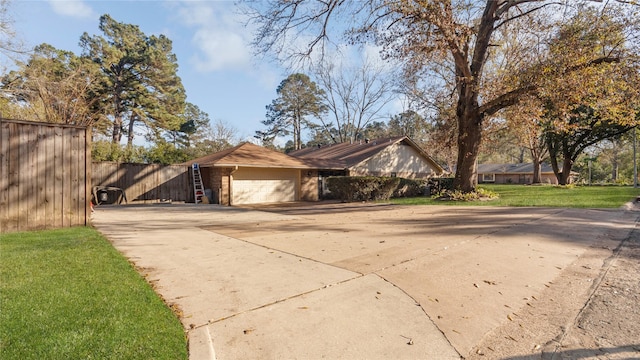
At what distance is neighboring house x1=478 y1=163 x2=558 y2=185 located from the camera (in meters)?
52.7

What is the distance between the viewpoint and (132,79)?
2619 cm

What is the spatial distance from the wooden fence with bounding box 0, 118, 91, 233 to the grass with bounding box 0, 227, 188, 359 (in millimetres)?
2536

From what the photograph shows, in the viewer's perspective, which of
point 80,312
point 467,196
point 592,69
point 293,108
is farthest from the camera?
point 293,108

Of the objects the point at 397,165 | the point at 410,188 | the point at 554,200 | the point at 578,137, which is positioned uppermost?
the point at 578,137

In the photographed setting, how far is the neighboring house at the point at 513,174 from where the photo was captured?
173 ft

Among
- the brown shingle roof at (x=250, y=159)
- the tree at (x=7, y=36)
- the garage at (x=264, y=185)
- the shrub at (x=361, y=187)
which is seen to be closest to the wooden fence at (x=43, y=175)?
the brown shingle roof at (x=250, y=159)

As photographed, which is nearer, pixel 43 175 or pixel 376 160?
pixel 43 175

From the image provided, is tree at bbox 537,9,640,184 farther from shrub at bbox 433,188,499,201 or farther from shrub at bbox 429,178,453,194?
shrub at bbox 429,178,453,194

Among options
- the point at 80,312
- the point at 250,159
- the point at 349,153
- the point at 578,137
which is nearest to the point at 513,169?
the point at 578,137

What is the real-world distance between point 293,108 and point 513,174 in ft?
134

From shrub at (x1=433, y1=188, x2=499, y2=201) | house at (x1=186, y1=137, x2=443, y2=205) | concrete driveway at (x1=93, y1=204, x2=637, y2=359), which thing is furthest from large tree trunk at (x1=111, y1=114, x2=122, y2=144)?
shrub at (x1=433, y1=188, x2=499, y2=201)

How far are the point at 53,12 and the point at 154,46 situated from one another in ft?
65.3

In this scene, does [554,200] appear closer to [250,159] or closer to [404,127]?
[250,159]

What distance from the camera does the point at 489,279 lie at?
399 centimetres
